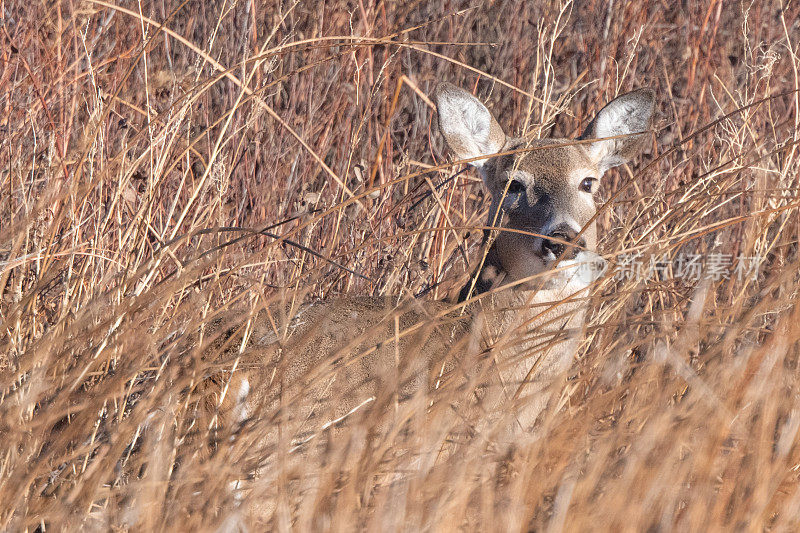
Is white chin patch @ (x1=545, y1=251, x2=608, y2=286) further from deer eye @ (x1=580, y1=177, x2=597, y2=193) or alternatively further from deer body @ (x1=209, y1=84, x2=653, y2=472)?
deer eye @ (x1=580, y1=177, x2=597, y2=193)

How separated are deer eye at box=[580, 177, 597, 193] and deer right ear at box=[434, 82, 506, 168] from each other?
0.44 m

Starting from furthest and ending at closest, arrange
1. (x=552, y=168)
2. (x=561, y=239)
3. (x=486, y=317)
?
(x=552, y=168), (x=486, y=317), (x=561, y=239)

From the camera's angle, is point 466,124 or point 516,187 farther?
point 466,124

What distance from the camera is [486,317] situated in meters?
3.37

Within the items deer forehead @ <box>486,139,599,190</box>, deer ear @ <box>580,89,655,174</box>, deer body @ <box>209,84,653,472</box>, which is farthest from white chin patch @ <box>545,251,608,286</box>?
deer ear @ <box>580,89,655,174</box>

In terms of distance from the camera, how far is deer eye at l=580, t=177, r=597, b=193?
3.79m

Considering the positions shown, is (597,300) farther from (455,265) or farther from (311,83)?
(311,83)

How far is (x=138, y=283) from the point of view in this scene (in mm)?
2938

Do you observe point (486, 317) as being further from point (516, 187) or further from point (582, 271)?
point (516, 187)

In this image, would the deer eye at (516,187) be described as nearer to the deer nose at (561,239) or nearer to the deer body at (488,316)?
the deer body at (488,316)

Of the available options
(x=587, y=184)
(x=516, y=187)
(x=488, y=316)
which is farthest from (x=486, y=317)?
(x=587, y=184)

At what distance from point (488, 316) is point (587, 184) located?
71cm

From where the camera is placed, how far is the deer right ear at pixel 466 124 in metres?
4.00

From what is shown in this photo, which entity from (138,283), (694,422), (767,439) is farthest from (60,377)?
(767,439)
